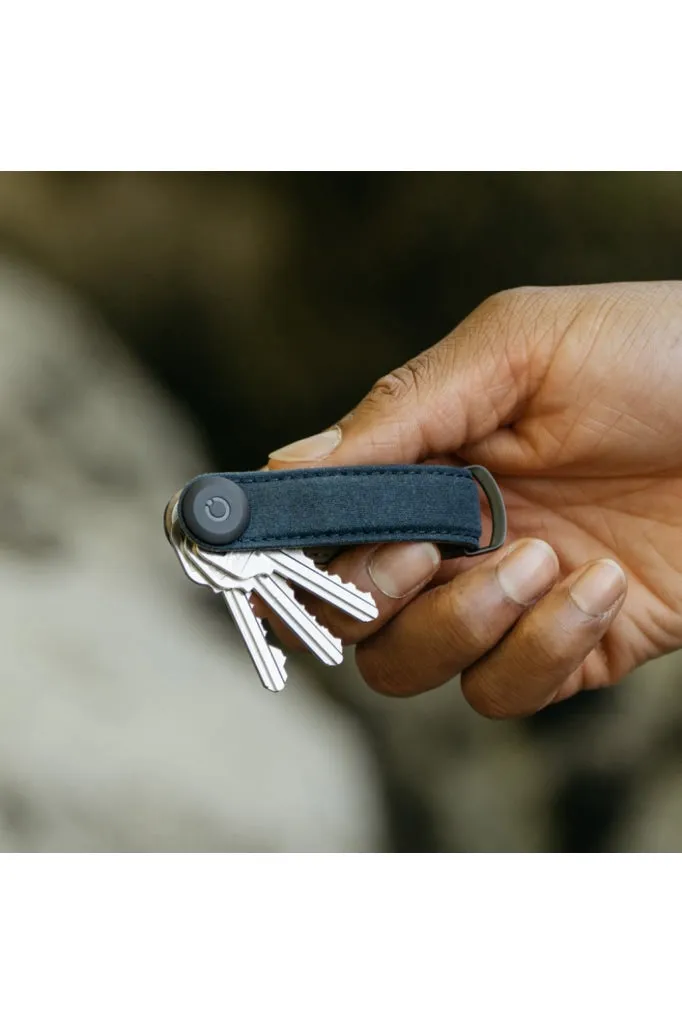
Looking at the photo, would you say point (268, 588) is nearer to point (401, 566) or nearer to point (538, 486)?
point (401, 566)

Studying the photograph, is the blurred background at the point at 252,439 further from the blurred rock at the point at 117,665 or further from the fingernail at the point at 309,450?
the fingernail at the point at 309,450

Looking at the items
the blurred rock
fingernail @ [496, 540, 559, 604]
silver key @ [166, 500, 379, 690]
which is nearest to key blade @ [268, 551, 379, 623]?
silver key @ [166, 500, 379, 690]

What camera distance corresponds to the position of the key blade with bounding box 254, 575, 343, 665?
2.22ft

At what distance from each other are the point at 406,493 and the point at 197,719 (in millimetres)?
562

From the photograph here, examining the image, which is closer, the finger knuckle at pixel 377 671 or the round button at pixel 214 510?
the round button at pixel 214 510

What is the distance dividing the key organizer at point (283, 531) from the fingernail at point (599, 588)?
156 millimetres

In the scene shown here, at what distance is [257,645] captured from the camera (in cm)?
67

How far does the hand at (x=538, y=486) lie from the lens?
0.79m

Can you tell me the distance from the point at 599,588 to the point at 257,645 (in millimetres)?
281

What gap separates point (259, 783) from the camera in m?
1.15

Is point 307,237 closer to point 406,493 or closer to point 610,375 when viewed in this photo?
point 610,375

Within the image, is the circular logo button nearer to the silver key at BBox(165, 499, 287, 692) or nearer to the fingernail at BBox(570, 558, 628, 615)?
the silver key at BBox(165, 499, 287, 692)

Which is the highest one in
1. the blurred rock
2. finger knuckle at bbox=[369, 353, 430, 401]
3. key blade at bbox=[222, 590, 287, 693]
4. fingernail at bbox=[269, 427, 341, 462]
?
finger knuckle at bbox=[369, 353, 430, 401]

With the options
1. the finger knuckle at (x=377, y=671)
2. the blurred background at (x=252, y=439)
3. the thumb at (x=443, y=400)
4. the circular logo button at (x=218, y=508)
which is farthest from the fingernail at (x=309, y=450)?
the blurred background at (x=252, y=439)
